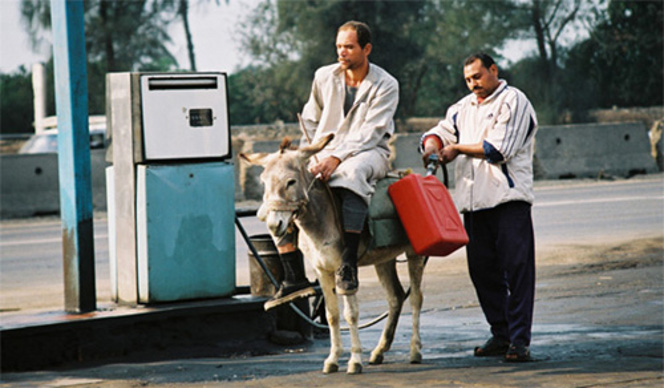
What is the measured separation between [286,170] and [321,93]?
0.97 meters

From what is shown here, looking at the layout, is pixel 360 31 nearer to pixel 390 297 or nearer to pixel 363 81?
pixel 363 81

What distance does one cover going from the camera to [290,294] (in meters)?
7.30

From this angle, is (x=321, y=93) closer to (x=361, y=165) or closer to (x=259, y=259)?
(x=361, y=165)

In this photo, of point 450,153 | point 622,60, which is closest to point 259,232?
point 450,153

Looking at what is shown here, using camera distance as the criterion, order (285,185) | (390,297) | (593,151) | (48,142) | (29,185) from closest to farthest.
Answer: (285,185)
(390,297)
(29,185)
(48,142)
(593,151)

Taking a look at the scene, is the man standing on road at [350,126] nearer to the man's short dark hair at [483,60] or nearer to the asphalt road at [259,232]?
the man's short dark hair at [483,60]

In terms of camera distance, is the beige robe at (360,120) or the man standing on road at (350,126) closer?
the man standing on road at (350,126)

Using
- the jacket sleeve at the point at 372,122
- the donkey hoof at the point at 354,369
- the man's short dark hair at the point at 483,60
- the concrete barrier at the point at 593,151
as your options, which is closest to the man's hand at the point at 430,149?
the jacket sleeve at the point at 372,122

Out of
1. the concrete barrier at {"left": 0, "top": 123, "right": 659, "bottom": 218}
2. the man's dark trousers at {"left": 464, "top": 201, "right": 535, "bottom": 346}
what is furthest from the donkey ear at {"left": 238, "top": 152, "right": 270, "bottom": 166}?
the concrete barrier at {"left": 0, "top": 123, "right": 659, "bottom": 218}

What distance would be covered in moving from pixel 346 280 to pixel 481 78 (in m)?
1.77

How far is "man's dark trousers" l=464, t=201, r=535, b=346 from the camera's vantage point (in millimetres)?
7215

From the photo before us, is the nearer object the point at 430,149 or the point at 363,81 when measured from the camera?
the point at 363,81

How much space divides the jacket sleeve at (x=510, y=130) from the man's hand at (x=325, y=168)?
3.50ft

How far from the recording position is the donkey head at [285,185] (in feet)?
21.2
